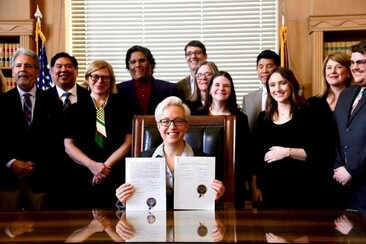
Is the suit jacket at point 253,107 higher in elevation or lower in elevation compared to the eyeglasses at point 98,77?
lower

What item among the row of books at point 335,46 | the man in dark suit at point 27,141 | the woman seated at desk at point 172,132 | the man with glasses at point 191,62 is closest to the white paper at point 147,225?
the woman seated at desk at point 172,132

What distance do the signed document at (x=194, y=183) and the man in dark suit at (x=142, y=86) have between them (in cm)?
173

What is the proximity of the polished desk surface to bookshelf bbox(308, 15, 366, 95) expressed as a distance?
2874mm

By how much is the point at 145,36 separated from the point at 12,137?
2.42 meters

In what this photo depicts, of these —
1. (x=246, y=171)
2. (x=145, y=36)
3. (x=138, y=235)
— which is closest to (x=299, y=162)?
(x=246, y=171)

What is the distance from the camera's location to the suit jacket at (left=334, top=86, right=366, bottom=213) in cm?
290

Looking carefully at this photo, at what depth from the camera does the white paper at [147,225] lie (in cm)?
156

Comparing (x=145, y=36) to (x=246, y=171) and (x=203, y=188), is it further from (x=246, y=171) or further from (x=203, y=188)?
(x=203, y=188)

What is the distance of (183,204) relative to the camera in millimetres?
2148

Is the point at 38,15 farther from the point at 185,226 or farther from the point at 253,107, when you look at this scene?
the point at 185,226

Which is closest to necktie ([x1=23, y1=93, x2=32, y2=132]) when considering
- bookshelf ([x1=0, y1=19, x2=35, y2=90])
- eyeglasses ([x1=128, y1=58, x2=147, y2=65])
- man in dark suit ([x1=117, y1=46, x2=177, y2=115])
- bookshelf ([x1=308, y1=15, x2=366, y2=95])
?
man in dark suit ([x1=117, y1=46, x2=177, y2=115])

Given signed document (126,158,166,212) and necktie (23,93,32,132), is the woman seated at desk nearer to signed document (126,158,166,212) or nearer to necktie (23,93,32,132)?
signed document (126,158,166,212)

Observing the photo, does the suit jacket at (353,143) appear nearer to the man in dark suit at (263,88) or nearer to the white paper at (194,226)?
the man in dark suit at (263,88)

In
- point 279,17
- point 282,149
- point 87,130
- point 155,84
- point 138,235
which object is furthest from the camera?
point 279,17
